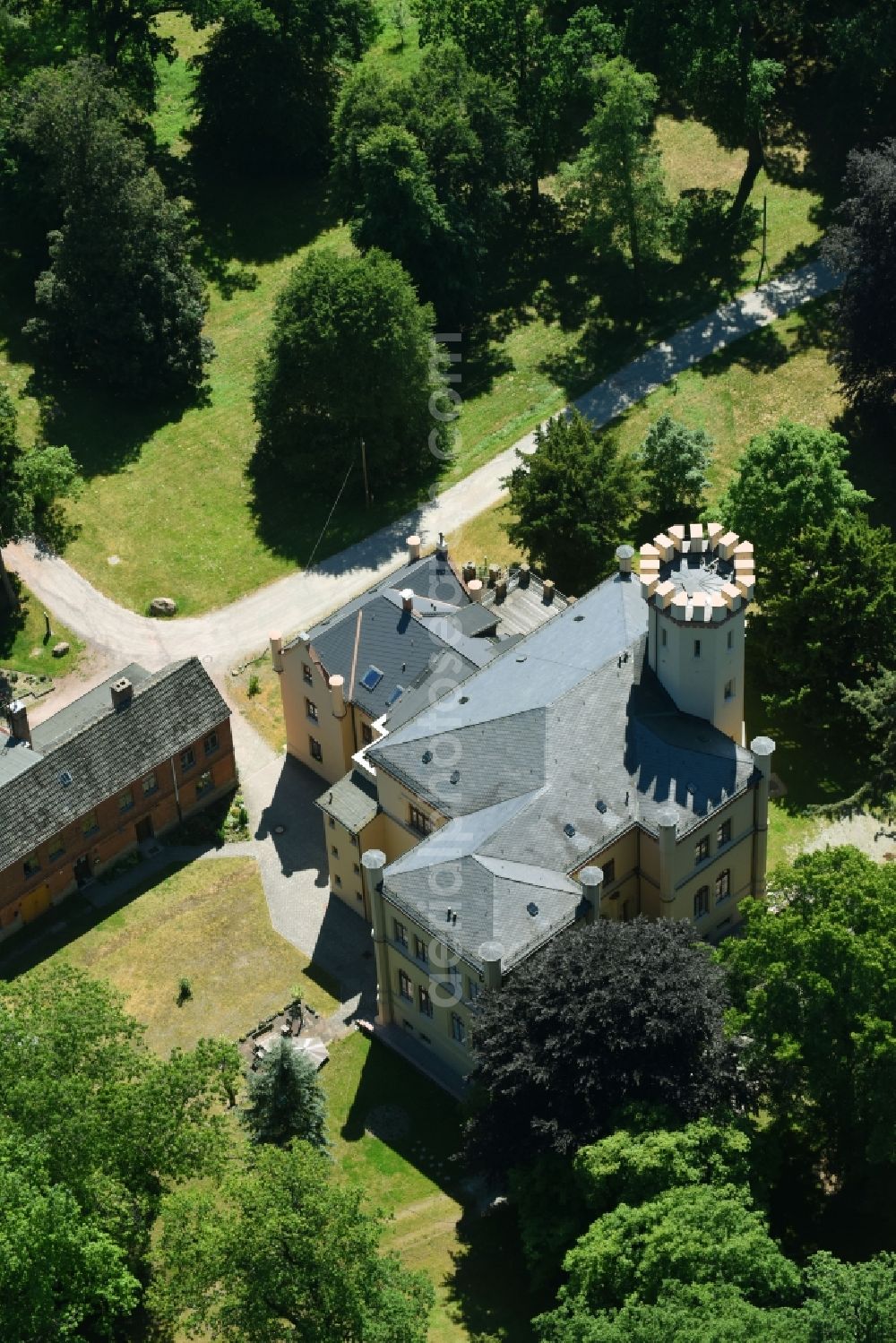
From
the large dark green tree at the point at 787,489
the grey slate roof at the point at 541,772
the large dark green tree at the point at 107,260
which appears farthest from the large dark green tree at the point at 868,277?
the large dark green tree at the point at 107,260

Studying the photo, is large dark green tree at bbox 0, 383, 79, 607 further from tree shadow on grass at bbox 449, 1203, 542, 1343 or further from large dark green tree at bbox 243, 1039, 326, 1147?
tree shadow on grass at bbox 449, 1203, 542, 1343

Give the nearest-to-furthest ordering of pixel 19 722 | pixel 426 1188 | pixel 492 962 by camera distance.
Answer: pixel 492 962
pixel 426 1188
pixel 19 722

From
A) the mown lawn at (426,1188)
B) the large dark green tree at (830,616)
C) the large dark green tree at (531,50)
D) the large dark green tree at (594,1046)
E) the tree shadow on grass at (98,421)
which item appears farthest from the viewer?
the large dark green tree at (531,50)

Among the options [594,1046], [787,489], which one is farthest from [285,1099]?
[787,489]

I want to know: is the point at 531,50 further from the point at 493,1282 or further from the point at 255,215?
the point at 493,1282

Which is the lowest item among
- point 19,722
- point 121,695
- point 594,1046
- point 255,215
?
point 19,722

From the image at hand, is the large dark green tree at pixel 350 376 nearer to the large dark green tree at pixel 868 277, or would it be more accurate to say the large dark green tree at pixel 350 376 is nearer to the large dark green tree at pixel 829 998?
the large dark green tree at pixel 868 277

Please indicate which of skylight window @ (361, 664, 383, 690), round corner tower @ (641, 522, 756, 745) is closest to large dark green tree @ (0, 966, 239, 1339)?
skylight window @ (361, 664, 383, 690)
